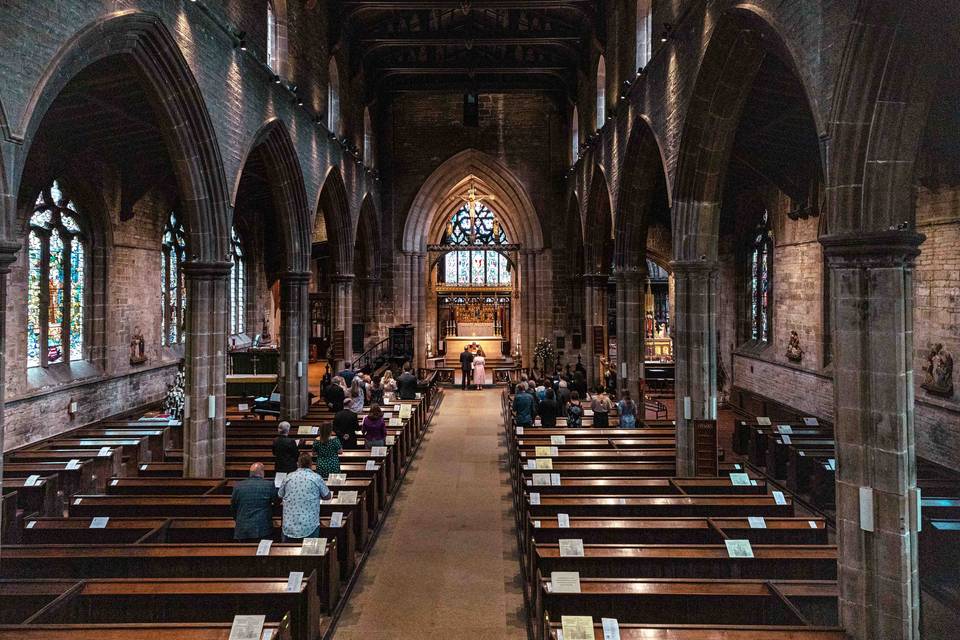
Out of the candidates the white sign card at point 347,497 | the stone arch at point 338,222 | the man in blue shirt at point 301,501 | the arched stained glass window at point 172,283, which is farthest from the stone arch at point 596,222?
the man in blue shirt at point 301,501

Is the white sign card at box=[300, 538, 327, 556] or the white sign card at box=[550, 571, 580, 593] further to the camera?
the white sign card at box=[300, 538, 327, 556]

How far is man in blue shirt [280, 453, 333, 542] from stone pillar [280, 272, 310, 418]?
8.85 metres

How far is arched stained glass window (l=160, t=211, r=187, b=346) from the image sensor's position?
18.0 m

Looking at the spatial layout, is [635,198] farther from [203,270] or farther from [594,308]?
[203,270]

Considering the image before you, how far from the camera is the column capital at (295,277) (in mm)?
15255

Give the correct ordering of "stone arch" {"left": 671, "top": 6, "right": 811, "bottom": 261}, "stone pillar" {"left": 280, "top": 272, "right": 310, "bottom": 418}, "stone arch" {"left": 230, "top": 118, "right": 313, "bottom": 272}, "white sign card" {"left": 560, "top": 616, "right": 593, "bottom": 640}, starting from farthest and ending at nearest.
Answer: "stone pillar" {"left": 280, "top": 272, "right": 310, "bottom": 418} → "stone arch" {"left": 230, "top": 118, "right": 313, "bottom": 272} → "stone arch" {"left": 671, "top": 6, "right": 811, "bottom": 261} → "white sign card" {"left": 560, "top": 616, "right": 593, "bottom": 640}

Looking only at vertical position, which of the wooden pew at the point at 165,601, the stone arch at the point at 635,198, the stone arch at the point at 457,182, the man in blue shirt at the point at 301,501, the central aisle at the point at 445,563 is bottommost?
the central aisle at the point at 445,563

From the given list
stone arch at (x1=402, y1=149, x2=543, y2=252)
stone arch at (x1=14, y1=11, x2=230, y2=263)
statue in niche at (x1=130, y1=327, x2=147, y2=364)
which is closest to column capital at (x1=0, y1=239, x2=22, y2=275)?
stone arch at (x1=14, y1=11, x2=230, y2=263)

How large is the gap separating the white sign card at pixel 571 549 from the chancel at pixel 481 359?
48mm

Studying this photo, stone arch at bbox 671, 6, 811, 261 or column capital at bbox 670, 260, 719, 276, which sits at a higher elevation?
stone arch at bbox 671, 6, 811, 261

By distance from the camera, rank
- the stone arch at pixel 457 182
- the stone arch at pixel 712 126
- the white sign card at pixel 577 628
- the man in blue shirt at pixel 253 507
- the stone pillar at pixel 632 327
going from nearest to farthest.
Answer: the white sign card at pixel 577 628 → the man in blue shirt at pixel 253 507 → the stone arch at pixel 712 126 → the stone pillar at pixel 632 327 → the stone arch at pixel 457 182

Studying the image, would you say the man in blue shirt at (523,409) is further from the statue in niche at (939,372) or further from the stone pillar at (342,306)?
the stone pillar at (342,306)

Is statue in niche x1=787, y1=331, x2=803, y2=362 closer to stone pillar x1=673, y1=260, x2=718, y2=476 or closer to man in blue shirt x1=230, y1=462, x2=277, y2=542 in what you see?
stone pillar x1=673, y1=260, x2=718, y2=476

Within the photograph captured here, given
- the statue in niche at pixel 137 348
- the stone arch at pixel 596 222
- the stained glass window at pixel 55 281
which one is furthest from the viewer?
the stone arch at pixel 596 222
